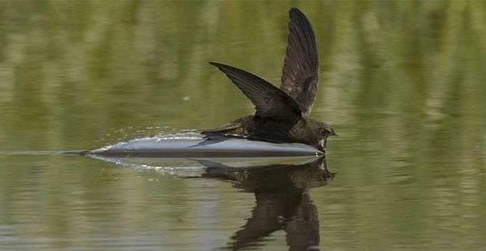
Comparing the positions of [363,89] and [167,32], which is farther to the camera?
[167,32]

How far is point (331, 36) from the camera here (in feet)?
39.2

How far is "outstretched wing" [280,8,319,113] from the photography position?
A: 8.21 metres

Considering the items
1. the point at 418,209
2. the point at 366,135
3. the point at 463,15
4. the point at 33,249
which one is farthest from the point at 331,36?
the point at 33,249

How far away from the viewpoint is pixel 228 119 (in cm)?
848

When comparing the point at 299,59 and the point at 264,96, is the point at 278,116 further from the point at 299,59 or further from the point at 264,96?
the point at 299,59

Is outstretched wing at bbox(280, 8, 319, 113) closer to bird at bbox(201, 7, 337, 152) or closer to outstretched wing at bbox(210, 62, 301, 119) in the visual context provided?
bird at bbox(201, 7, 337, 152)

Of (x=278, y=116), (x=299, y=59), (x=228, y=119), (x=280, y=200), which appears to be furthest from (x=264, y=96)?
(x=280, y=200)

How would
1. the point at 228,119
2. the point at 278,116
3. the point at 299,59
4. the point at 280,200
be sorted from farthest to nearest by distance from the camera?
the point at 228,119 → the point at 299,59 → the point at 278,116 → the point at 280,200

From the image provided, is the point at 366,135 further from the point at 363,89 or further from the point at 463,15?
the point at 463,15

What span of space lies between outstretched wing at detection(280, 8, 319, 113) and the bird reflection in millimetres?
Result: 850

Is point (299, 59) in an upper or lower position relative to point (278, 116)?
upper

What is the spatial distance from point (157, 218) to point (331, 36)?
6220 millimetres

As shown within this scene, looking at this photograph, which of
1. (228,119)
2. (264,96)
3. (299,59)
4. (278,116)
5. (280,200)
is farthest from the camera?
(228,119)

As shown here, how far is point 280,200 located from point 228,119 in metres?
2.14
